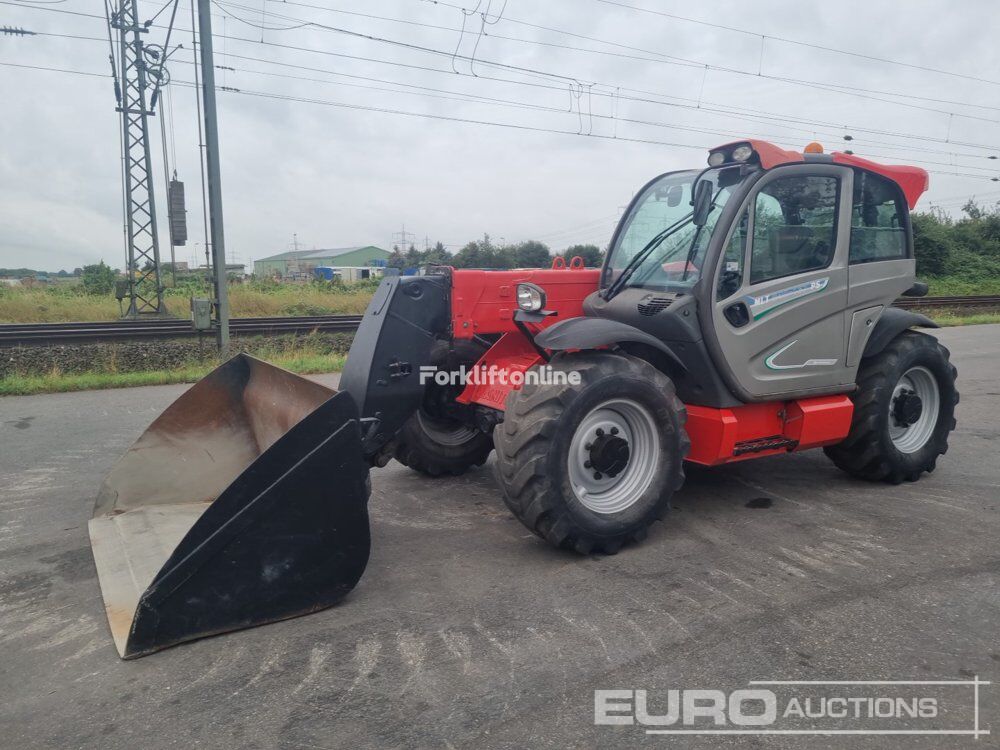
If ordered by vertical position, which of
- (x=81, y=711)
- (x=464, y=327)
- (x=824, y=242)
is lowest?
(x=81, y=711)

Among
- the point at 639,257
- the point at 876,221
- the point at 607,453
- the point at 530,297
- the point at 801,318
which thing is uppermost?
the point at 876,221

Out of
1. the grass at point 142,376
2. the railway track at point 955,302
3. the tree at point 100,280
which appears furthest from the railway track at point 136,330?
the railway track at point 955,302

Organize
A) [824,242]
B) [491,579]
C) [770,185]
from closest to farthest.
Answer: [491,579], [770,185], [824,242]

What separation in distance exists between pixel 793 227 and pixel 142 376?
32.5ft

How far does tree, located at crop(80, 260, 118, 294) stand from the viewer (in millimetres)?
26103

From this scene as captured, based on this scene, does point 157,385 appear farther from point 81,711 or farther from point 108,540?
point 81,711

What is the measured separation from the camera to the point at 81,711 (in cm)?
273

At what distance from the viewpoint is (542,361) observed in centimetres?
469

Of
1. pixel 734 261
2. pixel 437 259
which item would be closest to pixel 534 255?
pixel 437 259

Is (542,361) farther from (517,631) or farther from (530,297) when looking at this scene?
(517,631)

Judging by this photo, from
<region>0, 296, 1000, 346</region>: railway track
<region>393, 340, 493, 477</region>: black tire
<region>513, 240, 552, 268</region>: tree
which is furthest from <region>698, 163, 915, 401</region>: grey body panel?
<region>0, 296, 1000, 346</region>: railway track

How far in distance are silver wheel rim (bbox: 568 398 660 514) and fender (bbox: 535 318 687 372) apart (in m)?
0.37

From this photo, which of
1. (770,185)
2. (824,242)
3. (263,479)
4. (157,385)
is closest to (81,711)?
(263,479)

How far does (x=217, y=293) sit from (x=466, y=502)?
8156 mm
